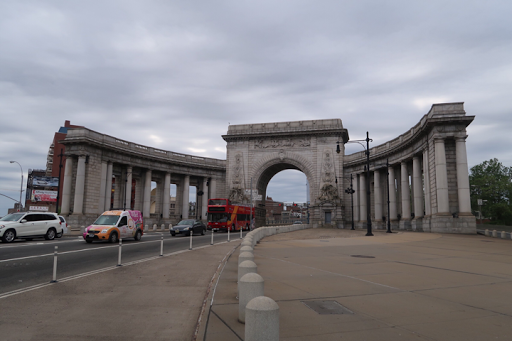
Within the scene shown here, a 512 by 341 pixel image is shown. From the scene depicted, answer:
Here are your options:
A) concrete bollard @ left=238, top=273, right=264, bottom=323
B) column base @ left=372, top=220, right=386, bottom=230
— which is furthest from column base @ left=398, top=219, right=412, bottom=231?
concrete bollard @ left=238, top=273, right=264, bottom=323

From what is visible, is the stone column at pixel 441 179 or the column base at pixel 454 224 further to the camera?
the stone column at pixel 441 179

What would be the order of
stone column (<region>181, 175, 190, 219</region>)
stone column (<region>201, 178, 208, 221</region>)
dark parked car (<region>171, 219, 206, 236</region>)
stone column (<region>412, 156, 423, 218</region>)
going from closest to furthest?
dark parked car (<region>171, 219, 206, 236</region>), stone column (<region>412, 156, 423, 218</region>), stone column (<region>181, 175, 190, 219</region>), stone column (<region>201, 178, 208, 221</region>)

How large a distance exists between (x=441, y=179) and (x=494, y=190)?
5281 cm

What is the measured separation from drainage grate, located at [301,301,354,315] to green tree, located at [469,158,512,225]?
7527 cm

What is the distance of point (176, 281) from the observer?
10555 mm

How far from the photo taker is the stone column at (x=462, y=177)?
1342 inches

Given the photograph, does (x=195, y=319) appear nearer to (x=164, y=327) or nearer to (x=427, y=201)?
(x=164, y=327)

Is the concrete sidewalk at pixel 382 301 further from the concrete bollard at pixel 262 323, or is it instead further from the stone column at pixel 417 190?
the stone column at pixel 417 190

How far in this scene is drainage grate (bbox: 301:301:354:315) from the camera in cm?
672


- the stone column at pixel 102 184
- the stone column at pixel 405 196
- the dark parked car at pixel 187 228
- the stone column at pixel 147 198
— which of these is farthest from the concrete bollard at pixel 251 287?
the stone column at pixel 147 198

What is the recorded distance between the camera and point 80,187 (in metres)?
47.1

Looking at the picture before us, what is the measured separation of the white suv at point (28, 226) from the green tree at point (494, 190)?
72.4 meters

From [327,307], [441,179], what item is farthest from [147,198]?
[327,307]

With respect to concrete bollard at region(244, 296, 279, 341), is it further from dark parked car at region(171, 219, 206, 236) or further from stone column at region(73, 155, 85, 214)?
stone column at region(73, 155, 85, 214)
